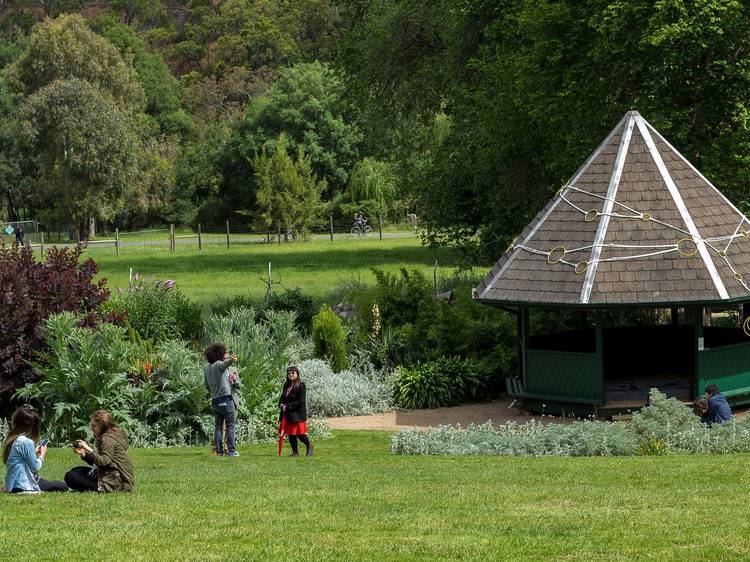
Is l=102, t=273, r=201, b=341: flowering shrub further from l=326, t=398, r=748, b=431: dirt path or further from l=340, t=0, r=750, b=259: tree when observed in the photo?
l=340, t=0, r=750, b=259: tree

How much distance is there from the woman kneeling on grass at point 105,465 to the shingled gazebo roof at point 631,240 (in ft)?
30.7

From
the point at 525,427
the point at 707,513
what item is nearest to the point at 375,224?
the point at 525,427

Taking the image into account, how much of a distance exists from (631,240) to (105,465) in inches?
432

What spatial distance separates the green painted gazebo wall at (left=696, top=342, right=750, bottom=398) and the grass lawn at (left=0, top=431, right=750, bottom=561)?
208 inches

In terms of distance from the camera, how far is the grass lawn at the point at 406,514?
10359mm

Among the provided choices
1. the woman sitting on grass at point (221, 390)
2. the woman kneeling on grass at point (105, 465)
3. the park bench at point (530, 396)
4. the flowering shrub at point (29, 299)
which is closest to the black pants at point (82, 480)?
the woman kneeling on grass at point (105, 465)

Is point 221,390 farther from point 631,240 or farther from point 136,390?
point 631,240

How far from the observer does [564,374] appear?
71.9ft

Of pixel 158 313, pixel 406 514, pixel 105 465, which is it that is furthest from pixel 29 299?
pixel 406 514

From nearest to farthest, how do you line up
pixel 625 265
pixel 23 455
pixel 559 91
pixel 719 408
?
pixel 23 455 → pixel 719 408 → pixel 625 265 → pixel 559 91

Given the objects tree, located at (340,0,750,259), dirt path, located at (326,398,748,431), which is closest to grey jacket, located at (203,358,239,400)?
dirt path, located at (326,398,748,431)

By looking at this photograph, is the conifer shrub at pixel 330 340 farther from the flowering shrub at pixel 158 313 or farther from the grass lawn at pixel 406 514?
the grass lawn at pixel 406 514

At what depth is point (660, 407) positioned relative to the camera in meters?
18.5

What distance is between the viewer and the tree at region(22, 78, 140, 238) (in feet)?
248
